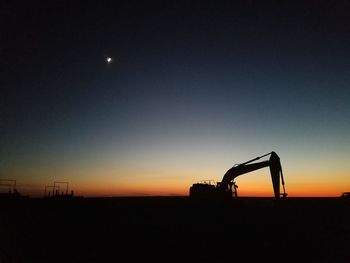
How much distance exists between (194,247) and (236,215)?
19.1 metres

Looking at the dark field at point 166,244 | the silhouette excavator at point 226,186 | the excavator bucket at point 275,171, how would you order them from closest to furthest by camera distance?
the dark field at point 166,244
the excavator bucket at point 275,171
the silhouette excavator at point 226,186

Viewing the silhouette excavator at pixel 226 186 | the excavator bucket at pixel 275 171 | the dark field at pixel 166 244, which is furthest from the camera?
the silhouette excavator at pixel 226 186

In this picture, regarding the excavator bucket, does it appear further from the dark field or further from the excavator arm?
the dark field

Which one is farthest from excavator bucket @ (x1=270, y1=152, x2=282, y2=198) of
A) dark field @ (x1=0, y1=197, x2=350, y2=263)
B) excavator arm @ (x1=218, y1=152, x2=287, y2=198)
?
dark field @ (x1=0, y1=197, x2=350, y2=263)

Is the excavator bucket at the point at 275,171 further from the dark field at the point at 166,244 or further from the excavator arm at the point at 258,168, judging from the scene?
the dark field at the point at 166,244

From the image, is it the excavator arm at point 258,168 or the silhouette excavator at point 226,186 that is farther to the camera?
the silhouette excavator at point 226,186

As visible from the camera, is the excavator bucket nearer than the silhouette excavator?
Yes

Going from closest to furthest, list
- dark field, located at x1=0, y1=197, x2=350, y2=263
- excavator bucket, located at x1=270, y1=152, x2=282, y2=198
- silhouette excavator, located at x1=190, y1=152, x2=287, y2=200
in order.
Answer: dark field, located at x1=0, y1=197, x2=350, y2=263, excavator bucket, located at x1=270, y1=152, x2=282, y2=198, silhouette excavator, located at x1=190, y1=152, x2=287, y2=200

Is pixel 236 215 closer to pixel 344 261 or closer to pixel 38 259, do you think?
pixel 344 261

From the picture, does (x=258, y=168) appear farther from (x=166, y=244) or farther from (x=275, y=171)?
(x=166, y=244)

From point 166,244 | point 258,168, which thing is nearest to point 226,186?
point 258,168

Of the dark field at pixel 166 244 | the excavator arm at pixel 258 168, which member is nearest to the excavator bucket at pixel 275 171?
the excavator arm at pixel 258 168

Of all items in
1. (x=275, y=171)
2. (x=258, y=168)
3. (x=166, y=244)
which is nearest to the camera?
(x=166, y=244)

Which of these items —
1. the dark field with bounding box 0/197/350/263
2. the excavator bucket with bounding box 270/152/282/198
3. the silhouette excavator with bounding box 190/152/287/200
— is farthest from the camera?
the silhouette excavator with bounding box 190/152/287/200
